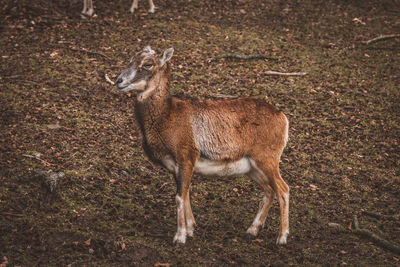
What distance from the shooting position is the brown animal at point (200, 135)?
6785 millimetres

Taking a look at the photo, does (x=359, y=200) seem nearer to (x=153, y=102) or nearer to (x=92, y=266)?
(x=153, y=102)

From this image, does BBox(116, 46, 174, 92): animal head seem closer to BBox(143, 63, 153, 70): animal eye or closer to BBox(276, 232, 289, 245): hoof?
BBox(143, 63, 153, 70): animal eye

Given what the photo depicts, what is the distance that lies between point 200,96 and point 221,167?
5195mm

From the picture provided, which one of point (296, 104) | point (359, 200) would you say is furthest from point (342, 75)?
point (359, 200)

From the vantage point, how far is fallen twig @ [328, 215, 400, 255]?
7229 millimetres

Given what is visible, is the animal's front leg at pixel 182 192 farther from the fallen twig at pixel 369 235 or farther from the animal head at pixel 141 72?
the fallen twig at pixel 369 235

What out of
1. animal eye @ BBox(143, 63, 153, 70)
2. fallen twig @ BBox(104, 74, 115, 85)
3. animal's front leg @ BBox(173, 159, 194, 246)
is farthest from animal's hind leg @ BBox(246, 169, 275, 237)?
fallen twig @ BBox(104, 74, 115, 85)

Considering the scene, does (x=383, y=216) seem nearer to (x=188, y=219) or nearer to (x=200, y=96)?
(x=188, y=219)

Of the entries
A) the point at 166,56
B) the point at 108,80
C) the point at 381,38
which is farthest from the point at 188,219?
the point at 381,38

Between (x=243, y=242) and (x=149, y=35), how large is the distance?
993cm

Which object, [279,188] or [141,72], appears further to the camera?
[279,188]

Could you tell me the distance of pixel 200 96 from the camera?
1211cm

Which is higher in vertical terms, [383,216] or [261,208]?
[261,208]

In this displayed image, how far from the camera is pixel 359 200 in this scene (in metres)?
8.90
